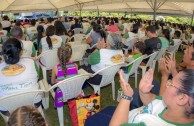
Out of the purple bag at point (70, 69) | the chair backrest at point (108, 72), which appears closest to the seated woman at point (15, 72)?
the purple bag at point (70, 69)

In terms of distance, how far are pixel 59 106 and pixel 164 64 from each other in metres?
1.45

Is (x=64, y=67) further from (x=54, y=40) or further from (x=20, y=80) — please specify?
(x=54, y=40)

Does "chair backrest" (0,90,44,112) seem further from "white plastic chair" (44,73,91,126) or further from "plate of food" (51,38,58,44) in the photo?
"plate of food" (51,38,58,44)

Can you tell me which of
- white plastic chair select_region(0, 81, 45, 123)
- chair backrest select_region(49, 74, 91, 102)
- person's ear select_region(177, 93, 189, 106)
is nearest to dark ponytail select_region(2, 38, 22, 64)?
white plastic chair select_region(0, 81, 45, 123)

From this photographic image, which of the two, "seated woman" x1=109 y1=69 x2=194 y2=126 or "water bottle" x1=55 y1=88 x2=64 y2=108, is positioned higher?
"seated woman" x1=109 y1=69 x2=194 y2=126

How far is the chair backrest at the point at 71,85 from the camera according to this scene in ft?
8.51

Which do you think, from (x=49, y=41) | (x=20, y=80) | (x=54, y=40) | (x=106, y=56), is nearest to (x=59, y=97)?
(x=20, y=80)

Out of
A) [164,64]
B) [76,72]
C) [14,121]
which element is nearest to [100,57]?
[76,72]

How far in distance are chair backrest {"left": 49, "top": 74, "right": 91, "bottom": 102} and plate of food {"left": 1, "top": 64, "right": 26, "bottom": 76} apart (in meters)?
0.45

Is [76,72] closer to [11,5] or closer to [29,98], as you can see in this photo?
[29,98]

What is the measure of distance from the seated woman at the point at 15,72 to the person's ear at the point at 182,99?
1.77 m

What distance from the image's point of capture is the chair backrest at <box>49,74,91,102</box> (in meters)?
2.59

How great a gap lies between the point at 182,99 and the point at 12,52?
2.00 m

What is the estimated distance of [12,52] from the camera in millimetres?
2564
